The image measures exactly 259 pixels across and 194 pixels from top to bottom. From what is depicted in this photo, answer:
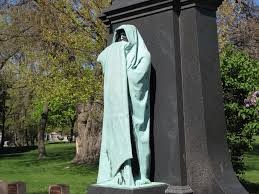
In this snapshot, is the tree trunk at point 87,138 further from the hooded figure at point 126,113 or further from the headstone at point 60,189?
the hooded figure at point 126,113

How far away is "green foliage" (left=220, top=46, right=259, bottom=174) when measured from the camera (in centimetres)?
1153

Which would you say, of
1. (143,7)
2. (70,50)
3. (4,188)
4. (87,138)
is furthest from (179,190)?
(87,138)

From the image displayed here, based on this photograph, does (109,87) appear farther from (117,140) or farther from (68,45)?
(68,45)

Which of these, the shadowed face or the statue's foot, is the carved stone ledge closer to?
the statue's foot

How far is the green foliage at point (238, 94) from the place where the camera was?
1153 cm

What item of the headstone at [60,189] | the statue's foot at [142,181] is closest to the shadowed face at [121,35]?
the statue's foot at [142,181]

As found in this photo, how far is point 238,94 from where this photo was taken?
11742mm

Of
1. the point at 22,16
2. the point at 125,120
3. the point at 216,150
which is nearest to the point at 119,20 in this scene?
the point at 125,120

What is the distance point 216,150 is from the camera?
575 centimetres

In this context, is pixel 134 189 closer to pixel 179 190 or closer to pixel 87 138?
pixel 179 190

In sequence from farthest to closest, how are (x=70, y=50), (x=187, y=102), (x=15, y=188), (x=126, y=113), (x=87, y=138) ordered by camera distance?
(x=87, y=138) < (x=70, y=50) < (x=15, y=188) < (x=187, y=102) < (x=126, y=113)

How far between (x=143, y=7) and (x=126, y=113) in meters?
1.46

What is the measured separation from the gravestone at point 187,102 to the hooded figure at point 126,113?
19 cm

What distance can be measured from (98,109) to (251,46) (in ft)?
24.2
